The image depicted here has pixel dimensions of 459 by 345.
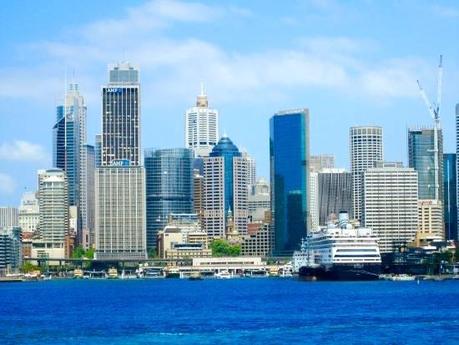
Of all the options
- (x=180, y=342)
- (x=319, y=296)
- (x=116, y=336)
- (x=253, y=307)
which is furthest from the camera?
(x=319, y=296)

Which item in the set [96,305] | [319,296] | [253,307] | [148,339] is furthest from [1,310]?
[148,339]

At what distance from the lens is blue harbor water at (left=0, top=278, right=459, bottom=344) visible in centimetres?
8038

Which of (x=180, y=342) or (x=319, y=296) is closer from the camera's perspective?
(x=180, y=342)

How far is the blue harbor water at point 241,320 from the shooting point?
80375 millimetres

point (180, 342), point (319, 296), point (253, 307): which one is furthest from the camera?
point (319, 296)

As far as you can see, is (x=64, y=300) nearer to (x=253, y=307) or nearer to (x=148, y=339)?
(x=253, y=307)

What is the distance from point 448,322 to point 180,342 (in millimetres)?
23479

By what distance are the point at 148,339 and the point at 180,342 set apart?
3.03 m

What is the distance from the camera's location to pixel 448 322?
92375 mm

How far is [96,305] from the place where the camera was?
131 m

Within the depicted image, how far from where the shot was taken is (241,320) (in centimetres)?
9756

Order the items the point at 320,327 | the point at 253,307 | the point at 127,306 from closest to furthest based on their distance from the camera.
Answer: the point at 320,327 < the point at 253,307 < the point at 127,306

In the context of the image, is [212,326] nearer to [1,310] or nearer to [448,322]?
[448,322]

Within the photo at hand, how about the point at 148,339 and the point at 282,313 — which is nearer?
the point at 148,339
